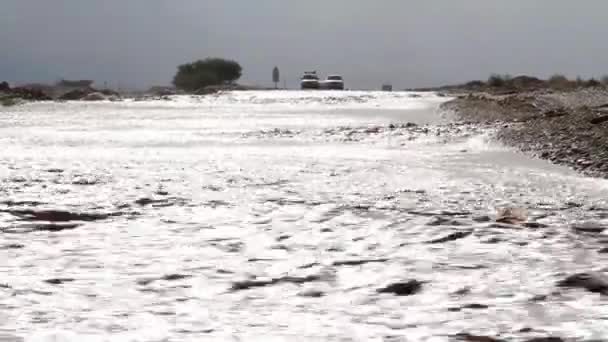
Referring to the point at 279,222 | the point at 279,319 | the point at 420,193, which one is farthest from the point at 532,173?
the point at 279,319

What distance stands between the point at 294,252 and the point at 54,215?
1.11m

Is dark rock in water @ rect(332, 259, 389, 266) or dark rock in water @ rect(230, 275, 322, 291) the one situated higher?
dark rock in water @ rect(230, 275, 322, 291)

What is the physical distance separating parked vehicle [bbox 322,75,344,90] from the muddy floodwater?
115ft

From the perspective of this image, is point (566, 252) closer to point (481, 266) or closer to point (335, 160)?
point (481, 266)

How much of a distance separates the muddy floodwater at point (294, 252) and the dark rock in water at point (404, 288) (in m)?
0.02

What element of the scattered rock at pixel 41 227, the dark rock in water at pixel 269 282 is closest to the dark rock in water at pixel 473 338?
the dark rock in water at pixel 269 282

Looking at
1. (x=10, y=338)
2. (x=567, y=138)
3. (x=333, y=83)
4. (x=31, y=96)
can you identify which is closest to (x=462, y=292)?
(x=10, y=338)

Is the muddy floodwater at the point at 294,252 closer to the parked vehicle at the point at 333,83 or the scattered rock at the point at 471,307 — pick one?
the scattered rock at the point at 471,307

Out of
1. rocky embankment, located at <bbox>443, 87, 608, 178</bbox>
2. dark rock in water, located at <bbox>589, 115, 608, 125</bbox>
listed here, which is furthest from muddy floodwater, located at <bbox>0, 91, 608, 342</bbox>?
dark rock in water, located at <bbox>589, 115, 608, 125</bbox>

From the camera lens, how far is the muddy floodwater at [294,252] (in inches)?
56.0

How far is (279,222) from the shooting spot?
273 centimetres

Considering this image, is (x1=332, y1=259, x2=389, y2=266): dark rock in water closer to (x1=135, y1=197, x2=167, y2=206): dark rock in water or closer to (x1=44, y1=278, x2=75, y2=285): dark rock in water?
(x1=44, y1=278, x2=75, y2=285): dark rock in water

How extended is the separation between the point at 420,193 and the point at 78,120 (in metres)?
9.98

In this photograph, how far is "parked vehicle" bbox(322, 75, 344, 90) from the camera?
40.0 meters
